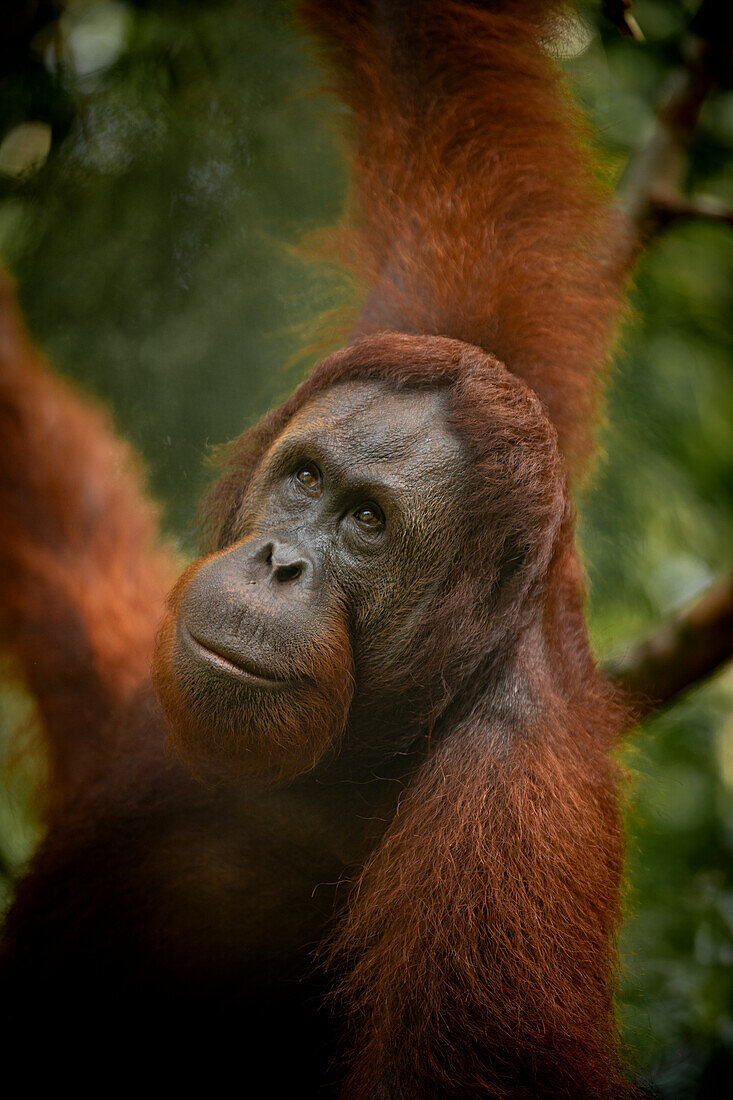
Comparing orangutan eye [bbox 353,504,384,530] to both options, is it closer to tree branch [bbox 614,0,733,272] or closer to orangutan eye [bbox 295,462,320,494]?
orangutan eye [bbox 295,462,320,494]

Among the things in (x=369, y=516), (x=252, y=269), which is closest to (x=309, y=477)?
(x=369, y=516)

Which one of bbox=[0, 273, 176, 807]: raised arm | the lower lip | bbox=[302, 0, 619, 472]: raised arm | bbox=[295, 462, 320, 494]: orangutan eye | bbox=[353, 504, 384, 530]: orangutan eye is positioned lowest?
bbox=[0, 273, 176, 807]: raised arm

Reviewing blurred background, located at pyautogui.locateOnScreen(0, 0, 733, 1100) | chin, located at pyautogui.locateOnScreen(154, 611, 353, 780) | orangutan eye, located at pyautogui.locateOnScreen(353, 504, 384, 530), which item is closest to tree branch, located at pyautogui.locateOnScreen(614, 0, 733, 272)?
blurred background, located at pyautogui.locateOnScreen(0, 0, 733, 1100)

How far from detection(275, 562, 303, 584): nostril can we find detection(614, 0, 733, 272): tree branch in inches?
39.8

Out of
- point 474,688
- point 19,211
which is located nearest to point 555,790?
point 474,688

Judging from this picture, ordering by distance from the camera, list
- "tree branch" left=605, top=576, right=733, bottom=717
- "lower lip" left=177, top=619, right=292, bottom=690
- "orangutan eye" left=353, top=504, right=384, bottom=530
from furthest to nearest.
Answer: "tree branch" left=605, top=576, right=733, bottom=717 < "orangutan eye" left=353, top=504, right=384, bottom=530 < "lower lip" left=177, top=619, right=292, bottom=690

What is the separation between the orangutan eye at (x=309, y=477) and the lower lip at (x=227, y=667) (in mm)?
341

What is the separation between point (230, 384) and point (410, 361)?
39 cm

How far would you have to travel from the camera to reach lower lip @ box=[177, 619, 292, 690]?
1.36 m

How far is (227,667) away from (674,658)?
1258mm

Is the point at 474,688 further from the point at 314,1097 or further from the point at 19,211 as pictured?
the point at 19,211

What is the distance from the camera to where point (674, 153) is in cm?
191

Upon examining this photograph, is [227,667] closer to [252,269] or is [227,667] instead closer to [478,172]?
[252,269]

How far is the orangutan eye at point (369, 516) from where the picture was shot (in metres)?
1.48
